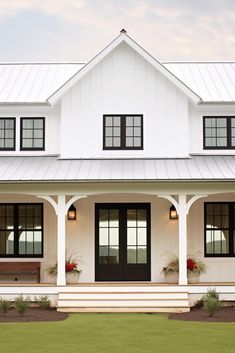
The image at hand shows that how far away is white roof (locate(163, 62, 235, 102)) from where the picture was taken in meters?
24.2

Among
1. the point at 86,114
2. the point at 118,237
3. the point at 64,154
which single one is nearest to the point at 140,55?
the point at 86,114

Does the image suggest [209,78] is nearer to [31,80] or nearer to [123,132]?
[123,132]

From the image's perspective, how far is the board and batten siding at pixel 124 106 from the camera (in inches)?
914

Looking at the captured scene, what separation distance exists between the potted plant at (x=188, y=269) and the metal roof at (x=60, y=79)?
5.21 metres

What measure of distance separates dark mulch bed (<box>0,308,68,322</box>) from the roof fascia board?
673cm

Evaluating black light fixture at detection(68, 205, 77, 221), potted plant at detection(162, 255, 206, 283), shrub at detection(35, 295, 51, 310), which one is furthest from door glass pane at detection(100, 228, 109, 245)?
shrub at detection(35, 295, 51, 310)

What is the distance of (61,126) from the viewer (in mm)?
23359

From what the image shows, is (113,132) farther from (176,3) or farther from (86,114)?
(176,3)

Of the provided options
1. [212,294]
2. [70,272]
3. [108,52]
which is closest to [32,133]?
[108,52]

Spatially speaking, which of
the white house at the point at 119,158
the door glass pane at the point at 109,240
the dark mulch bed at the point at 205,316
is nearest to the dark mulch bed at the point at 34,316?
the white house at the point at 119,158

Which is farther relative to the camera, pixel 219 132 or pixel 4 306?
pixel 219 132

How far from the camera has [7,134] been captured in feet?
78.1

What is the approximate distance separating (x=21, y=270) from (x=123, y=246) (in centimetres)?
326

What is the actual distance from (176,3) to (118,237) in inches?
611
